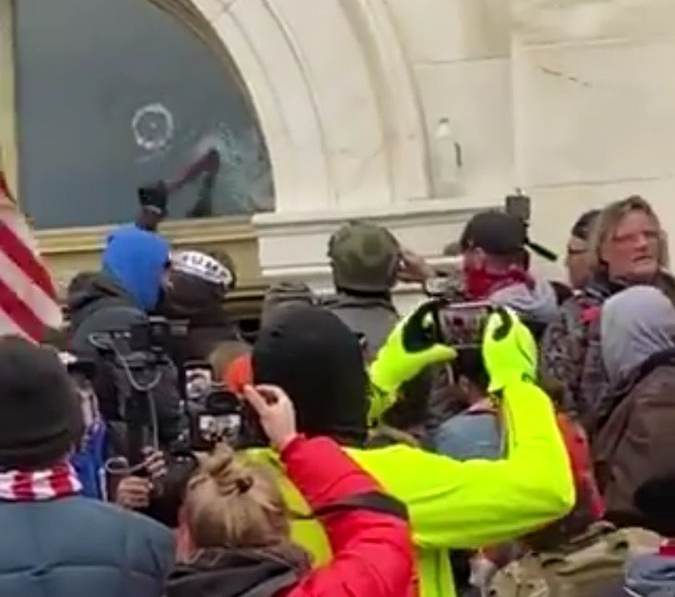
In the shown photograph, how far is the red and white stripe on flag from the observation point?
6.57 meters

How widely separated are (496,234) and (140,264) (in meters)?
1.06

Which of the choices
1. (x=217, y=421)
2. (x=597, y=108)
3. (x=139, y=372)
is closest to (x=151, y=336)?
(x=139, y=372)

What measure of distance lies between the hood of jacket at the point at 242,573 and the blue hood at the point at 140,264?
2999mm

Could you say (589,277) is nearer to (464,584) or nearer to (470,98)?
(464,584)

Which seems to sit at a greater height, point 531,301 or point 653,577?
point 531,301

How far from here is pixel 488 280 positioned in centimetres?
733

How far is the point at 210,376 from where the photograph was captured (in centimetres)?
657

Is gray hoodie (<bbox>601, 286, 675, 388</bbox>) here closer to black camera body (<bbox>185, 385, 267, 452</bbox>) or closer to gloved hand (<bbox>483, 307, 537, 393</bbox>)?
black camera body (<bbox>185, 385, 267, 452</bbox>)

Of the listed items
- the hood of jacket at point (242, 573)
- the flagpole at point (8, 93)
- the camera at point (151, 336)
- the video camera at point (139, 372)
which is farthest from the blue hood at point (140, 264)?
the flagpole at point (8, 93)

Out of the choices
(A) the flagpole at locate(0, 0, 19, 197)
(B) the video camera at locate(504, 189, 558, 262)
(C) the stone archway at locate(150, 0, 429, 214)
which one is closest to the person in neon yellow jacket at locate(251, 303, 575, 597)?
(B) the video camera at locate(504, 189, 558, 262)

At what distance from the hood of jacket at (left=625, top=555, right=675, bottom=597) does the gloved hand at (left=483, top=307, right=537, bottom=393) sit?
0.54m

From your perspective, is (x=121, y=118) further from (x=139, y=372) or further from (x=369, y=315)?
(x=139, y=372)

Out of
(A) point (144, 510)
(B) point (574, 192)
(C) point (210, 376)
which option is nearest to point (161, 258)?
(C) point (210, 376)

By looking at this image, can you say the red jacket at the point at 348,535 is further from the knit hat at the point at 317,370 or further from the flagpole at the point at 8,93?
the flagpole at the point at 8,93
